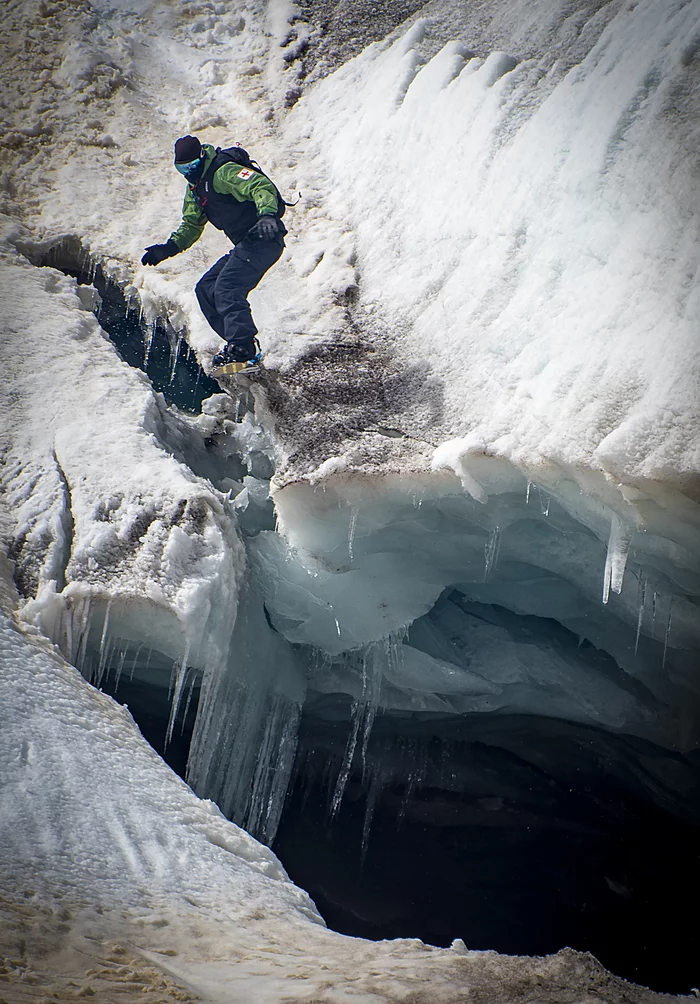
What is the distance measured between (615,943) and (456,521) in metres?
3.35

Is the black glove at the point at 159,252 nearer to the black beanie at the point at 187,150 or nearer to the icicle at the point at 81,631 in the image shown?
the black beanie at the point at 187,150

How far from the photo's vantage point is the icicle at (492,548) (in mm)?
4348

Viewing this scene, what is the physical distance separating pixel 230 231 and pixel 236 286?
424mm

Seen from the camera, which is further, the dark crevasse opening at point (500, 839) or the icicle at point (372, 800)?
the icicle at point (372, 800)

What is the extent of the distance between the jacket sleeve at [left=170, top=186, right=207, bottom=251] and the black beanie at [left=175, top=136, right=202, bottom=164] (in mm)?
248

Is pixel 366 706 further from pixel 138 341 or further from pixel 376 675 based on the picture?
pixel 138 341

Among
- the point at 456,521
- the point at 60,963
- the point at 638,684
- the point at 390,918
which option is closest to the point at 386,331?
the point at 456,521

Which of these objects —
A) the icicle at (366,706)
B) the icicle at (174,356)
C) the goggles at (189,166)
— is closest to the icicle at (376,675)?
the icicle at (366,706)

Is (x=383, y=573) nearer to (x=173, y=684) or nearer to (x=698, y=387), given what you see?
(x=173, y=684)

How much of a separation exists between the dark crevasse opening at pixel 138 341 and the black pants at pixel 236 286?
0.69m

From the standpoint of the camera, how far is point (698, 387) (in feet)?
10.8

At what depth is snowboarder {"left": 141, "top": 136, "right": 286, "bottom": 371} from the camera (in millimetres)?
4465

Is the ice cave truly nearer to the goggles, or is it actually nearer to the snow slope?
the snow slope

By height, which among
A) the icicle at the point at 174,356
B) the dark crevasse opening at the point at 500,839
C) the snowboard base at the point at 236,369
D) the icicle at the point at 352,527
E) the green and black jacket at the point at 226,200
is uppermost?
the green and black jacket at the point at 226,200
